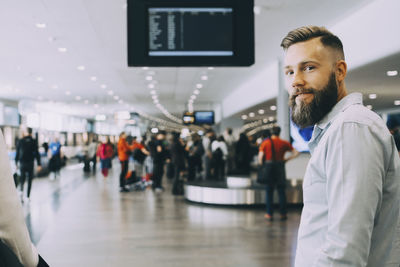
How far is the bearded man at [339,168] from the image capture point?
1.13 metres

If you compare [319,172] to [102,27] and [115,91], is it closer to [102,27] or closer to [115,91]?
[102,27]

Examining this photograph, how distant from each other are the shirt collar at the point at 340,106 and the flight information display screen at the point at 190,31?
3.47m

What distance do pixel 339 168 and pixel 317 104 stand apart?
12.3 inches

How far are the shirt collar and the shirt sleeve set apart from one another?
0.19 metres

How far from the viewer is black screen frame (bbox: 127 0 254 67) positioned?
4699 millimetres

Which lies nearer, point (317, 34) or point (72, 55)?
point (317, 34)

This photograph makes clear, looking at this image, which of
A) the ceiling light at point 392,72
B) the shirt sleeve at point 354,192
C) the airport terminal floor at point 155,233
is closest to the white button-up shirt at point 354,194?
the shirt sleeve at point 354,192

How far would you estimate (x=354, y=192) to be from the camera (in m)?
1.13

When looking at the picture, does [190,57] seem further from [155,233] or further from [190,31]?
[155,233]

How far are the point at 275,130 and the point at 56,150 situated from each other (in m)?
12.6

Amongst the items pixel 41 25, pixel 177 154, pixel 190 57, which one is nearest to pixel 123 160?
pixel 177 154

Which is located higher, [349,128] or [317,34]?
[317,34]

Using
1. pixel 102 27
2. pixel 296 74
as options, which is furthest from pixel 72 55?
pixel 296 74

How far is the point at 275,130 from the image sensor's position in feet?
27.0
